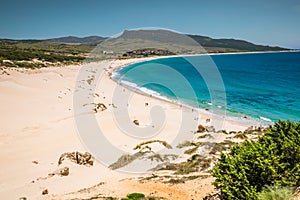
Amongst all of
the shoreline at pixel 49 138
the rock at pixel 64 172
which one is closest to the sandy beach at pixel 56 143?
the shoreline at pixel 49 138

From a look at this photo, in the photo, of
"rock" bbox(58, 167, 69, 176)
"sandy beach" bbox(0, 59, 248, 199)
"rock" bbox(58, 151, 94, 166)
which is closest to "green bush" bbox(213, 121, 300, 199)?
"sandy beach" bbox(0, 59, 248, 199)

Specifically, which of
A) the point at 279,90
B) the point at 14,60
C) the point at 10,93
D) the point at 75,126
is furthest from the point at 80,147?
the point at 14,60

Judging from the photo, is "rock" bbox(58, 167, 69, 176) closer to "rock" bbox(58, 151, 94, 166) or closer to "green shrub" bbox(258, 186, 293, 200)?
"rock" bbox(58, 151, 94, 166)

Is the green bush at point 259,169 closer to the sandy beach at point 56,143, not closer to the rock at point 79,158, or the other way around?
the sandy beach at point 56,143

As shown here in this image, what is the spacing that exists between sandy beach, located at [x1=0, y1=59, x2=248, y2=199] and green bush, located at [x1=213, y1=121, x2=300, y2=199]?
2.57 m

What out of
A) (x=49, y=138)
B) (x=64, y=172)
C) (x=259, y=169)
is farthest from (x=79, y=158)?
(x=259, y=169)

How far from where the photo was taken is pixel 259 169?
8.02 meters

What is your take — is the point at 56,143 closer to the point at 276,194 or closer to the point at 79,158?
the point at 79,158

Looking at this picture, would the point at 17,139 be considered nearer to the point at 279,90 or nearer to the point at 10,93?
the point at 10,93

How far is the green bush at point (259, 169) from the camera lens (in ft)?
25.9

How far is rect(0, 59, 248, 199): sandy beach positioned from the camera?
11953mm

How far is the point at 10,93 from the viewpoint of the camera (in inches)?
1320

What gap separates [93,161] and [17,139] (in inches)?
281

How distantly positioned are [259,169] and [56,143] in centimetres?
1519
